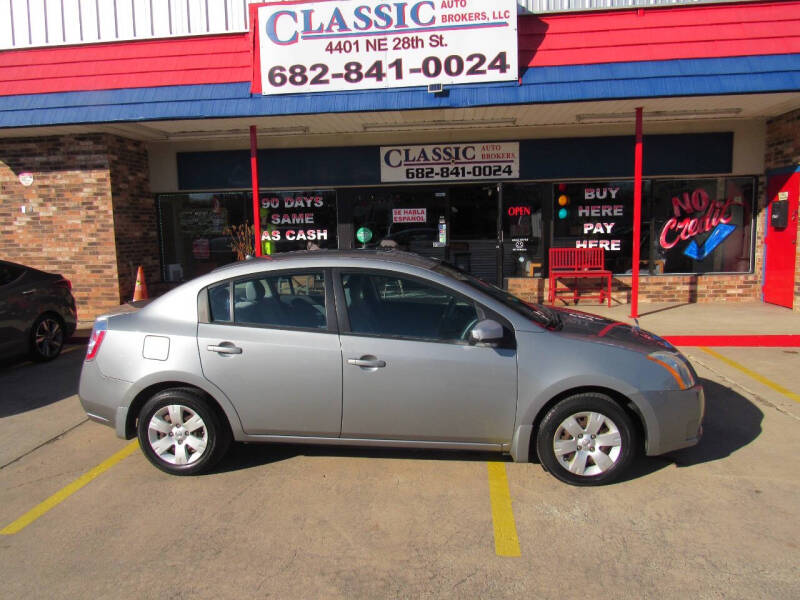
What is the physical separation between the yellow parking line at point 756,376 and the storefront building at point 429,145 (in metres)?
3.31

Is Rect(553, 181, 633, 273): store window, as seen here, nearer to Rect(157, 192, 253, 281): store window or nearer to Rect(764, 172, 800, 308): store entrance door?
Rect(764, 172, 800, 308): store entrance door

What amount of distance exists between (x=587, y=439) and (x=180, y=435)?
2754mm

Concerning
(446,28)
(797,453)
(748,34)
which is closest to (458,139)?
(446,28)

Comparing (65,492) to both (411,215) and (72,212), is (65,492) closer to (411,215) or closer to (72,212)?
(72,212)

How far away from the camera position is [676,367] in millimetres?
3957

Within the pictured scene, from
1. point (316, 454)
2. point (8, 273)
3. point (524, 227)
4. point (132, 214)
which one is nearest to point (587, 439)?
point (316, 454)

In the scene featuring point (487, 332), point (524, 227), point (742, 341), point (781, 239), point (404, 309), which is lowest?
point (742, 341)

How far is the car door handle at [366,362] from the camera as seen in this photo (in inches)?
153

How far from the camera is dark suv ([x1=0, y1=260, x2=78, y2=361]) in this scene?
698 centimetres

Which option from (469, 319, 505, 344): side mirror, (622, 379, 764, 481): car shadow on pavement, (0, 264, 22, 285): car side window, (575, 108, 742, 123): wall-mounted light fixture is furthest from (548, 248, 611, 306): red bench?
(0, 264, 22, 285): car side window

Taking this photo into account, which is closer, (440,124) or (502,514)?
(502,514)

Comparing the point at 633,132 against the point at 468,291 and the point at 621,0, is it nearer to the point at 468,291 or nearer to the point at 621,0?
the point at 621,0

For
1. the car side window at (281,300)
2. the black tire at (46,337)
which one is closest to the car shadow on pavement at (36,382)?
the black tire at (46,337)

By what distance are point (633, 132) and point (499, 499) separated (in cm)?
864
